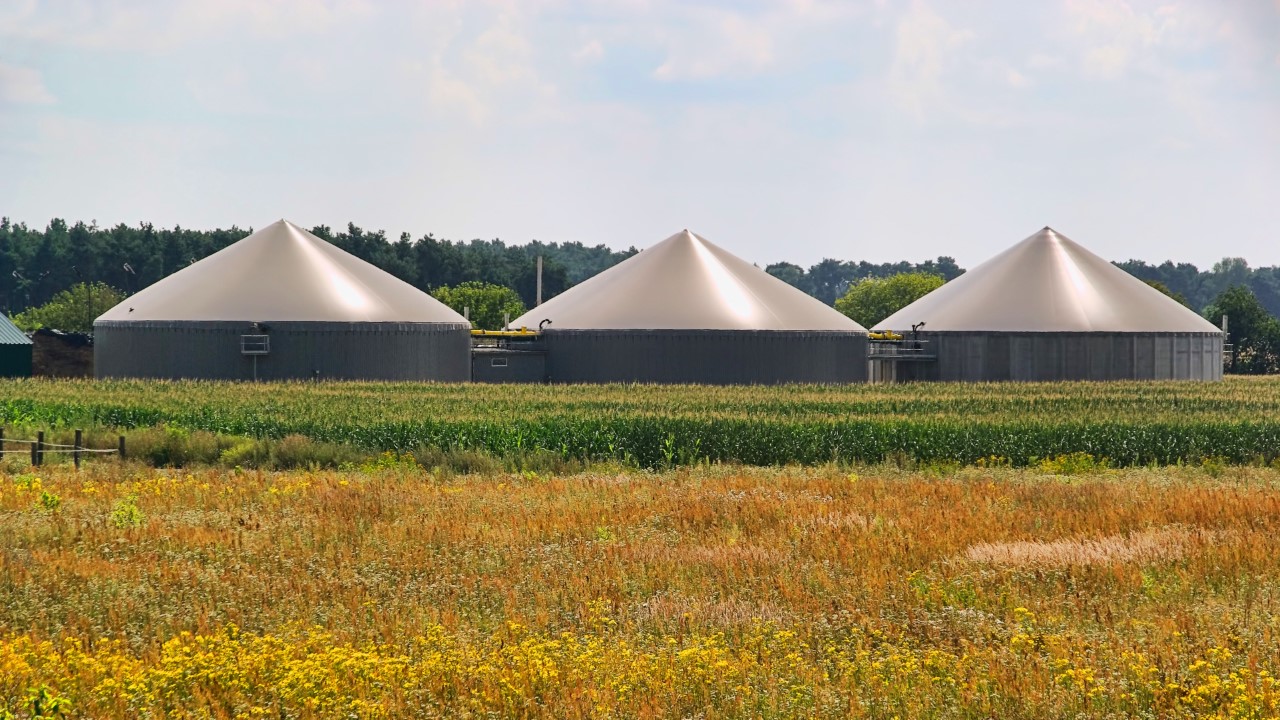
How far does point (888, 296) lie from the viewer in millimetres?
137375

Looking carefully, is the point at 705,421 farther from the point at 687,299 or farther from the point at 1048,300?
the point at 1048,300

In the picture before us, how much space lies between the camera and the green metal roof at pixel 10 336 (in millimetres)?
70875

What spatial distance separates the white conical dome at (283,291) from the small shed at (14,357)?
8.29m

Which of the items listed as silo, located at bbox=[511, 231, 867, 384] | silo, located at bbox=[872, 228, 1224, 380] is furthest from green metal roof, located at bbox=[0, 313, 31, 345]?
silo, located at bbox=[872, 228, 1224, 380]

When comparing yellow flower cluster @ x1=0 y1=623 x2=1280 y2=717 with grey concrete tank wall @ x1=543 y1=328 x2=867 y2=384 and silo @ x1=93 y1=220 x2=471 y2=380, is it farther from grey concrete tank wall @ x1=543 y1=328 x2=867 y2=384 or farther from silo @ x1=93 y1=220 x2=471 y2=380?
grey concrete tank wall @ x1=543 y1=328 x2=867 y2=384

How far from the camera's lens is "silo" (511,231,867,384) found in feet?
216

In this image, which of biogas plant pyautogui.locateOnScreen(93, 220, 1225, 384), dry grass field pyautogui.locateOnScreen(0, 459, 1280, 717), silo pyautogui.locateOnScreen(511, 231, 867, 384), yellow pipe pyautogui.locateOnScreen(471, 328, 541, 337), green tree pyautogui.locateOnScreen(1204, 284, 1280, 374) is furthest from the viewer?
green tree pyautogui.locateOnScreen(1204, 284, 1280, 374)

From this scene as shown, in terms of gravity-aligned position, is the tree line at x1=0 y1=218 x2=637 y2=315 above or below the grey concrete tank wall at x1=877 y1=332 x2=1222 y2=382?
above

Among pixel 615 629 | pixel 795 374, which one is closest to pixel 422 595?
pixel 615 629

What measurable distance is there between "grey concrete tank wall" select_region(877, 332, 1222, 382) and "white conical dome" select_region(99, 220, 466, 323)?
25.8 m

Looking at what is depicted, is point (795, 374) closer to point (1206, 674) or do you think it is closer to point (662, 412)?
point (662, 412)

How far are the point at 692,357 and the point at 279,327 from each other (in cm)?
1866

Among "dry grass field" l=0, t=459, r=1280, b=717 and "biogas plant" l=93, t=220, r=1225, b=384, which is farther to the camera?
"biogas plant" l=93, t=220, r=1225, b=384

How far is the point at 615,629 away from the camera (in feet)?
46.1
